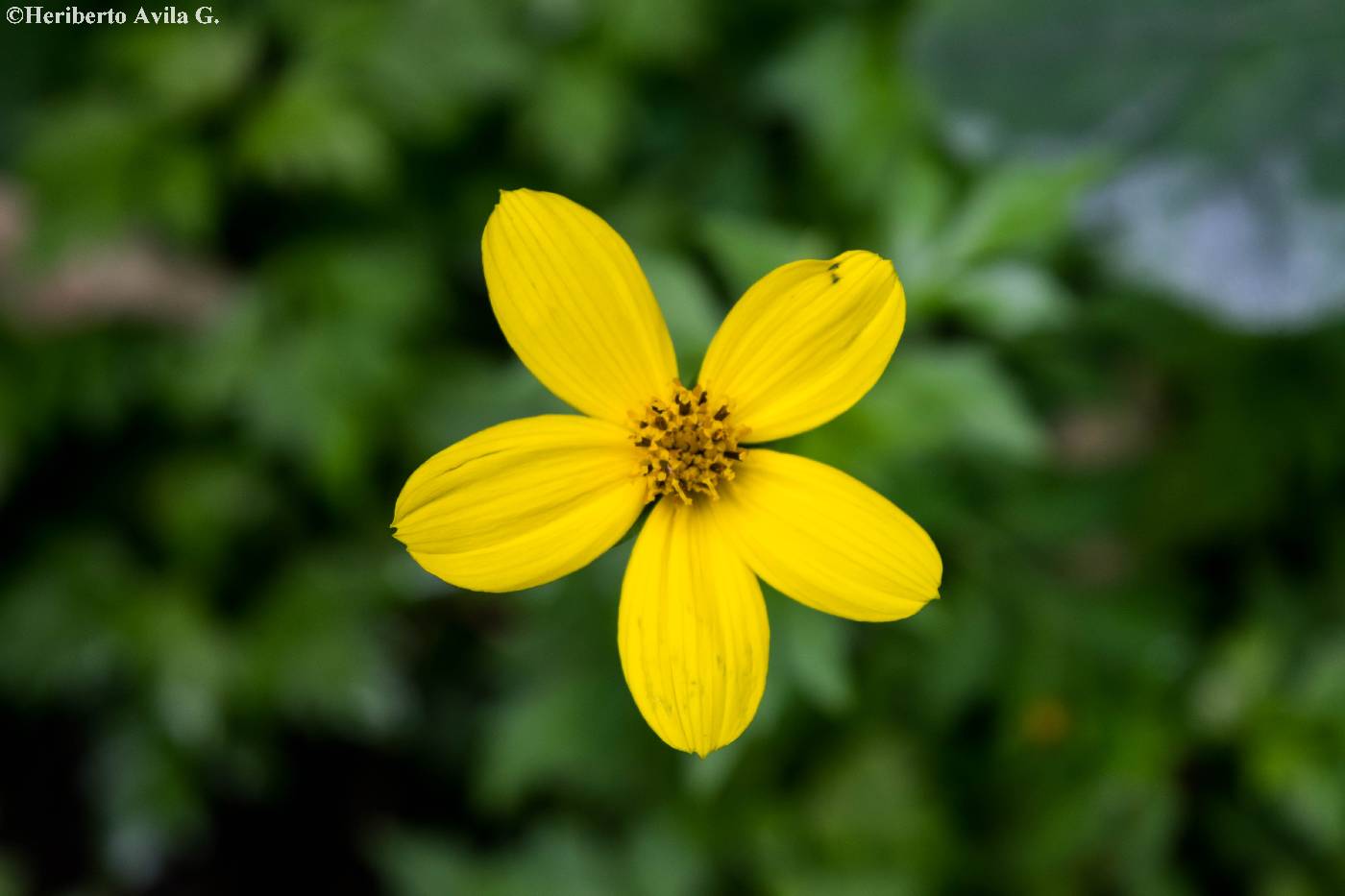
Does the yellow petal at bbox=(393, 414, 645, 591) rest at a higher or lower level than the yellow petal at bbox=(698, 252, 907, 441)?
lower

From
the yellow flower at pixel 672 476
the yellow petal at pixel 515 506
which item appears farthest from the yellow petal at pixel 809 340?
the yellow petal at pixel 515 506

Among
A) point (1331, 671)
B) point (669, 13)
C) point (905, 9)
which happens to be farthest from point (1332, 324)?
point (669, 13)

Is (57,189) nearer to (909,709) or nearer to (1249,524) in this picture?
(909,709)

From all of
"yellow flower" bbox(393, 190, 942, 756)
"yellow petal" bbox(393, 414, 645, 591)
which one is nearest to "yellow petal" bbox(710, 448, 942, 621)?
"yellow flower" bbox(393, 190, 942, 756)

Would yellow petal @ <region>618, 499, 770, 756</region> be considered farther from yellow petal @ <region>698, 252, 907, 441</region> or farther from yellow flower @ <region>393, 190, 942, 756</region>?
yellow petal @ <region>698, 252, 907, 441</region>

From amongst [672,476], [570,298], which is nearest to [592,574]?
[672,476]

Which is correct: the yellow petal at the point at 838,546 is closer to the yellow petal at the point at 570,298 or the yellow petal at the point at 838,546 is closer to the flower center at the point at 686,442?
the flower center at the point at 686,442

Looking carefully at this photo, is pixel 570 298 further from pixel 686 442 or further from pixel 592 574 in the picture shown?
pixel 592 574
